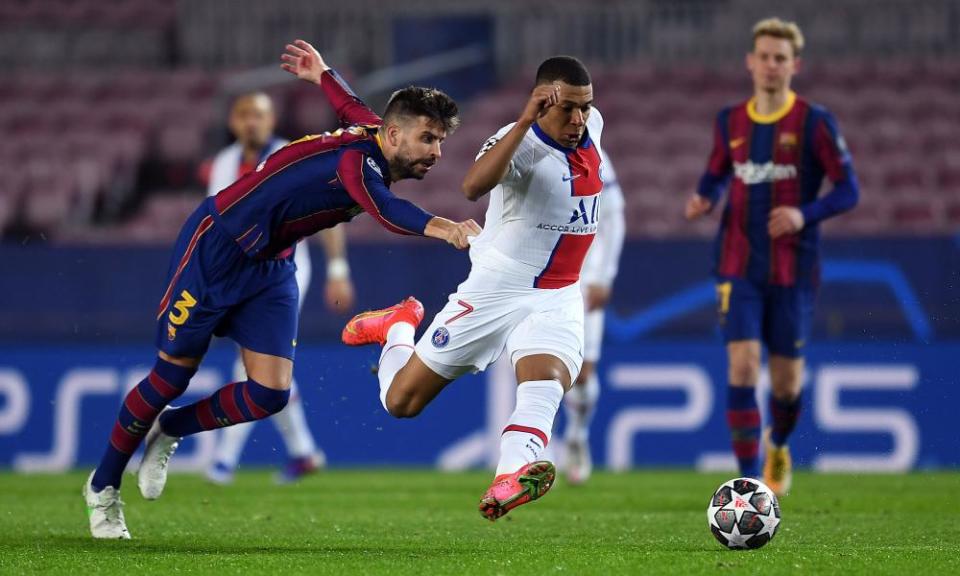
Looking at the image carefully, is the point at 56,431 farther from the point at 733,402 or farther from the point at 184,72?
the point at 184,72

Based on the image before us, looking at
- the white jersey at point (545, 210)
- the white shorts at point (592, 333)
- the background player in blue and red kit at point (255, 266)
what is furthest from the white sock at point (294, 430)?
the white jersey at point (545, 210)

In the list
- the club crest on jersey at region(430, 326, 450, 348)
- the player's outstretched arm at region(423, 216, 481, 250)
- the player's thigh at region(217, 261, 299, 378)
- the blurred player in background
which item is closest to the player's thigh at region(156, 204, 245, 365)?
the player's thigh at region(217, 261, 299, 378)

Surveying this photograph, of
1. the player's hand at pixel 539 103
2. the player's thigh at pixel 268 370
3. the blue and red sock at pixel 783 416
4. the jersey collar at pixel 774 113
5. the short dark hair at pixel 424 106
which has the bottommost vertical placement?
the blue and red sock at pixel 783 416

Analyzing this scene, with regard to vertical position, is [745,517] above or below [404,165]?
below

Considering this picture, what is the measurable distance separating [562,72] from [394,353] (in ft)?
5.62

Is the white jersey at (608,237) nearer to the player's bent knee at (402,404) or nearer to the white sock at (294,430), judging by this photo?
→ the white sock at (294,430)

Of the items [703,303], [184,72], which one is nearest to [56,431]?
[703,303]

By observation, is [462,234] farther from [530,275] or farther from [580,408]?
[580,408]

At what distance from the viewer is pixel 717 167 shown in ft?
28.5

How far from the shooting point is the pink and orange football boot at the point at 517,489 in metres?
5.55

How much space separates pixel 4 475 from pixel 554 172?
686cm

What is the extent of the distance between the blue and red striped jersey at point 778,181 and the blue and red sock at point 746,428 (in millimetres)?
665

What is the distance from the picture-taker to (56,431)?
12.0 metres

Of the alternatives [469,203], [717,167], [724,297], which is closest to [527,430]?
[724,297]
